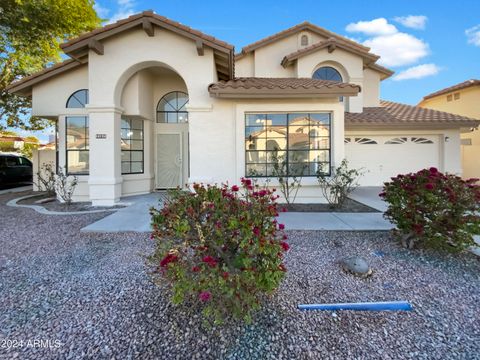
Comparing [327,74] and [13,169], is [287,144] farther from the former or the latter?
[13,169]

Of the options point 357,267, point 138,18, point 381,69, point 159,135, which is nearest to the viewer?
point 357,267

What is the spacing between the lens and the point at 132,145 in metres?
9.61

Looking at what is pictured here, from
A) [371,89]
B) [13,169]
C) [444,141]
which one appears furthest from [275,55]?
[13,169]

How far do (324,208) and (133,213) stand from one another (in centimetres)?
549

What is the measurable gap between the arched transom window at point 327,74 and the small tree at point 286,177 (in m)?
6.47

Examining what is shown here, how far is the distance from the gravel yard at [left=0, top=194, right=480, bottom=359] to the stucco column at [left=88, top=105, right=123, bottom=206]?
371 centimetres

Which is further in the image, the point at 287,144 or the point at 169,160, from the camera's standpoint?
the point at 169,160

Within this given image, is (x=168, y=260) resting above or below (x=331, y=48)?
below

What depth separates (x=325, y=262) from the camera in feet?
13.6

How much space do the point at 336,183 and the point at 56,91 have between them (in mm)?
10010

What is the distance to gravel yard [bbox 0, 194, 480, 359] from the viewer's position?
2.38 metres

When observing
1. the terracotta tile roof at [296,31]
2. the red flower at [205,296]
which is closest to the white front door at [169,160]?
the terracotta tile roof at [296,31]

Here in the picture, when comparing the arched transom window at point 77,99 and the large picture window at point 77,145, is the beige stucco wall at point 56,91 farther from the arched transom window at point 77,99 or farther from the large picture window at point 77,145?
the large picture window at point 77,145

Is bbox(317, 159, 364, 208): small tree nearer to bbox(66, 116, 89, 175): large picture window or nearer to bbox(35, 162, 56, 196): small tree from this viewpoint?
bbox(66, 116, 89, 175): large picture window
